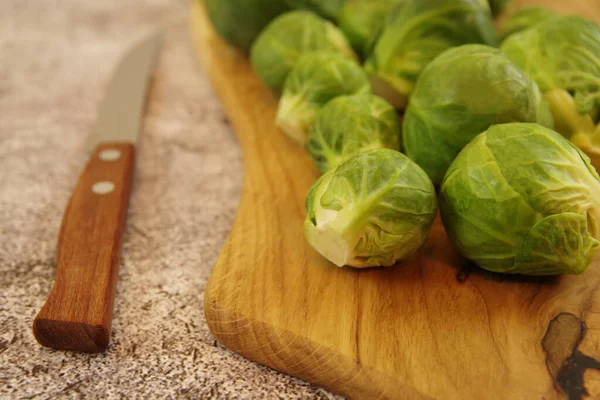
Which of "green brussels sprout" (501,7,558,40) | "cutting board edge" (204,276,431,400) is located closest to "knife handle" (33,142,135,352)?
"cutting board edge" (204,276,431,400)

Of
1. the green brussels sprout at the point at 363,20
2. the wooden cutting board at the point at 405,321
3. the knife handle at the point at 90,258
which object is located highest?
the green brussels sprout at the point at 363,20

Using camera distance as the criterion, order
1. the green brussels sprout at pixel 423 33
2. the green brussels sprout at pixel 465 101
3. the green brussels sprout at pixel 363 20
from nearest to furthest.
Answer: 1. the green brussels sprout at pixel 465 101
2. the green brussels sprout at pixel 423 33
3. the green brussels sprout at pixel 363 20

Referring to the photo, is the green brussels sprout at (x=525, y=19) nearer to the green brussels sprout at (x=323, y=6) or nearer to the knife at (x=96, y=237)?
the green brussels sprout at (x=323, y=6)

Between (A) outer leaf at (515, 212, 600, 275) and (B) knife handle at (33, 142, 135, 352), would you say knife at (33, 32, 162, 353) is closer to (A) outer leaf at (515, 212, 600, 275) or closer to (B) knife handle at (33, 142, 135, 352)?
(B) knife handle at (33, 142, 135, 352)

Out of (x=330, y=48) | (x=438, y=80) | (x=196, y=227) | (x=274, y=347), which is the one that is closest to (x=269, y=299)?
(x=274, y=347)

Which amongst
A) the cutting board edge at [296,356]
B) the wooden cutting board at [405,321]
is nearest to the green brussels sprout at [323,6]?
the wooden cutting board at [405,321]

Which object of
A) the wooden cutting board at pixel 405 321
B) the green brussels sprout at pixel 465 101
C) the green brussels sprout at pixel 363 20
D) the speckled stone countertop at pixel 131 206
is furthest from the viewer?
the green brussels sprout at pixel 363 20
